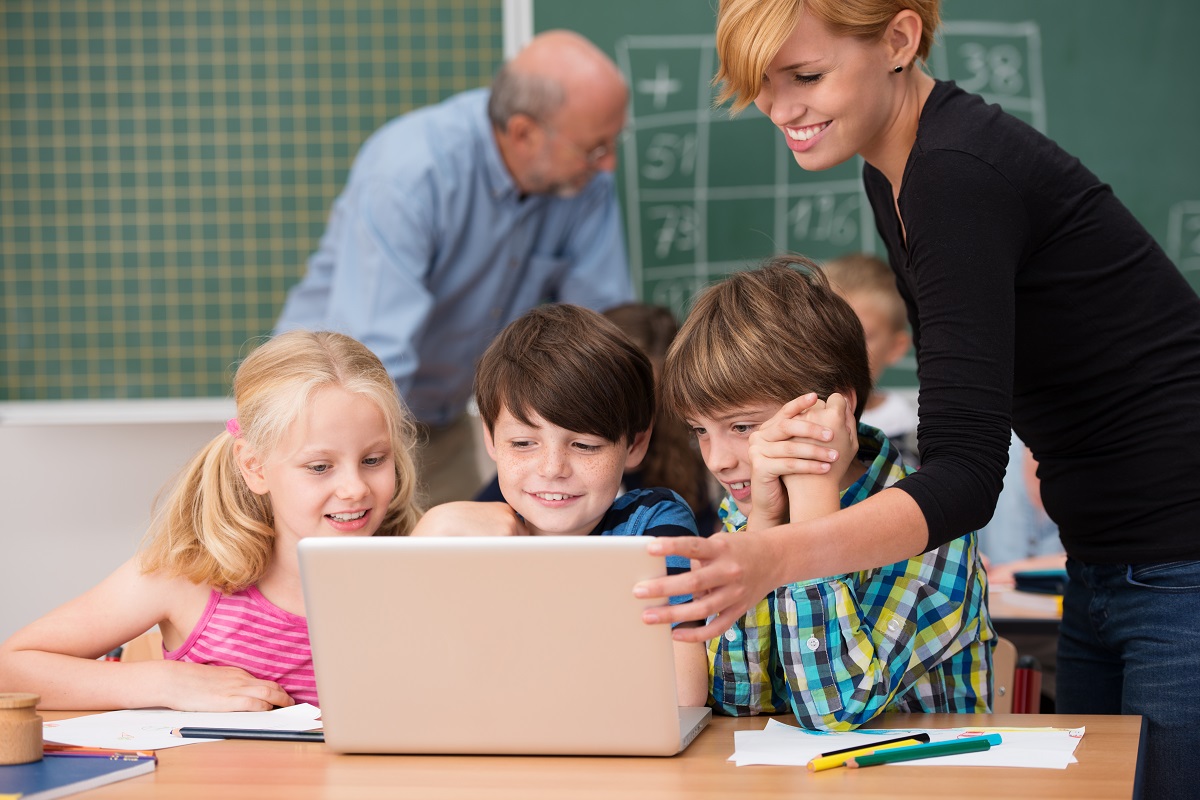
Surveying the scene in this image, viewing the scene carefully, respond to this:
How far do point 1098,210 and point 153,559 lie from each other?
125 centimetres

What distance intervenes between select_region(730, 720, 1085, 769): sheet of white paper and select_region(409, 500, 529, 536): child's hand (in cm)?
37

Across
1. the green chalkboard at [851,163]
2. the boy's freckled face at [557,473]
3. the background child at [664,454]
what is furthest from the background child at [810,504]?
the green chalkboard at [851,163]

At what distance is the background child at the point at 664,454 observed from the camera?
8.25 feet

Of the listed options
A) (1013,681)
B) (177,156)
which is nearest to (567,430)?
(1013,681)

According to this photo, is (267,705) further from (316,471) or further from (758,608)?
(758,608)

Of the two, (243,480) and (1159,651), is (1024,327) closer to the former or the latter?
(1159,651)

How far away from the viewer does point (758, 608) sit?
1.32 meters

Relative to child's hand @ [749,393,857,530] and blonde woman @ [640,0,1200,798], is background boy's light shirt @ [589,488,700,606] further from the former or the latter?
blonde woman @ [640,0,1200,798]

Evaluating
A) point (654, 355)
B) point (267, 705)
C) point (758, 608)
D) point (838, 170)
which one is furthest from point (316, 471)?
point (838, 170)

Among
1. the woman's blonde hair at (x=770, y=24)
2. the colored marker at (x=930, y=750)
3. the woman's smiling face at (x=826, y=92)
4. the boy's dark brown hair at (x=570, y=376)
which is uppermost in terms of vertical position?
the woman's blonde hair at (x=770, y=24)

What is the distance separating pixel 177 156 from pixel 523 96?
104 cm

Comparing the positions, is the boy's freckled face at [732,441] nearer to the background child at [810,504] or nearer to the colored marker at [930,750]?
the background child at [810,504]

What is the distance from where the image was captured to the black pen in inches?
49.0

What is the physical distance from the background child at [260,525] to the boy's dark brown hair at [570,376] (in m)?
0.20
